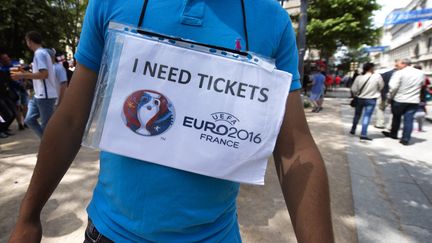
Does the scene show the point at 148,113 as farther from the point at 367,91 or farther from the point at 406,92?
the point at 406,92

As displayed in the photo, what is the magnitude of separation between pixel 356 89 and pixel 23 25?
70.9 ft

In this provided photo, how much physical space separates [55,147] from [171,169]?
369 mm

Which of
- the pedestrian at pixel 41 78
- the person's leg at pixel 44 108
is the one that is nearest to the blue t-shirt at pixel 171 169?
the pedestrian at pixel 41 78

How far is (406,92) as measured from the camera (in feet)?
22.1

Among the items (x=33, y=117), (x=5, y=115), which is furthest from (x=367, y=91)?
(x=5, y=115)

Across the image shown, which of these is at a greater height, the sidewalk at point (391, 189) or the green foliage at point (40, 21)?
the green foliage at point (40, 21)

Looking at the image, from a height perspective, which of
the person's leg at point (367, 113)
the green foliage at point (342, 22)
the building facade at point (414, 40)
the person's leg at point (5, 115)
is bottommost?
the person's leg at point (5, 115)

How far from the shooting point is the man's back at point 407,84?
657 centimetres

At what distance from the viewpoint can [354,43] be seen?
18953mm

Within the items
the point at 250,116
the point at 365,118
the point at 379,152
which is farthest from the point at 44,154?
the point at 365,118

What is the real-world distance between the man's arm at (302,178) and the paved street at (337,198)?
7.02 ft

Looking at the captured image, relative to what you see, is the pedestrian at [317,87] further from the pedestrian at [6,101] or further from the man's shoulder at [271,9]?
the man's shoulder at [271,9]

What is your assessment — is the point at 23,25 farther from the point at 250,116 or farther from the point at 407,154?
the point at 250,116

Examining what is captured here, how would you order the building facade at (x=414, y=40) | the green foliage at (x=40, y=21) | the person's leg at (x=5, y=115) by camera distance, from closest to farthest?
the person's leg at (x=5, y=115) → the green foliage at (x=40, y=21) → the building facade at (x=414, y=40)
